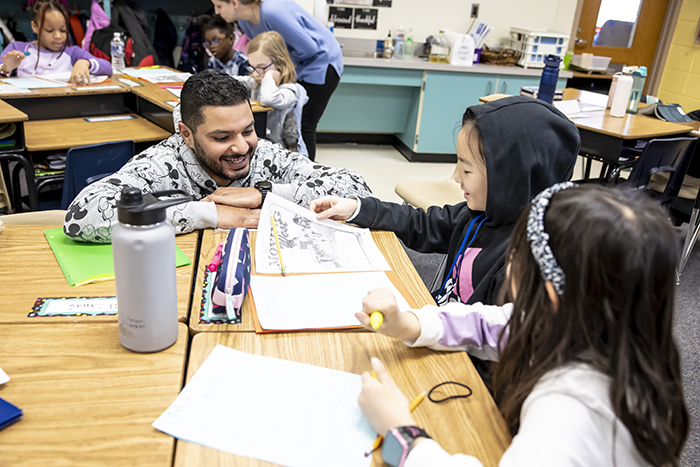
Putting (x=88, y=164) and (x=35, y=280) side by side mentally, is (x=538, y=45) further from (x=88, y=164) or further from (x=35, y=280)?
(x=35, y=280)

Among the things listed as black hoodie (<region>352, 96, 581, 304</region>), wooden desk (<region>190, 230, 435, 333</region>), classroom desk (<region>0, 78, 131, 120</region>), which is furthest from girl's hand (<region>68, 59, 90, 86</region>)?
black hoodie (<region>352, 96, 581, 304</region>)

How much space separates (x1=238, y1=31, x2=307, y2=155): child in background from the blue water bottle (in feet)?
4.30

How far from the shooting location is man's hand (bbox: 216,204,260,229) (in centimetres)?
136

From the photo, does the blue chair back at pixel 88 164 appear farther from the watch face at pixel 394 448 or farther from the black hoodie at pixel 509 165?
the watch face at pixel 394 448

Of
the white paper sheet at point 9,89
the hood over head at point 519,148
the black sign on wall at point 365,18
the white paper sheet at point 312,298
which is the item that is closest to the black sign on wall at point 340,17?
the black sign on wall at point 365,18

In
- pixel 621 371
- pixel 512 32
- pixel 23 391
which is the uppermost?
pixel 512 32

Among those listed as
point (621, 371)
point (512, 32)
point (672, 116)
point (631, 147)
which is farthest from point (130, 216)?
point (512, 32)

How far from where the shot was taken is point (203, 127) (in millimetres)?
1529

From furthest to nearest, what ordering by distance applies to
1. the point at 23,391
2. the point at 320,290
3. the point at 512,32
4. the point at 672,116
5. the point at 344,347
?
the point at 512,32 → the point at 672,116 → the point at 320,290 → the point at 344,347 → the point at 23,391

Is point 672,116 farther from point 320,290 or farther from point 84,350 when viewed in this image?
point 84,350

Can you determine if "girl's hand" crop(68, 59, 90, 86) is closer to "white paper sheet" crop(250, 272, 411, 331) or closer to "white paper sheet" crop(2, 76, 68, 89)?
"white paper sheet" crop(2, 76, 68, 89)

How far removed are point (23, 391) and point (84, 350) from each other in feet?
0.36

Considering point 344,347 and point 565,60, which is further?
point 565,60

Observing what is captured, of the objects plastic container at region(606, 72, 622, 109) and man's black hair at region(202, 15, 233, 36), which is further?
man's black hair at region(202, 15, 233, 36)
